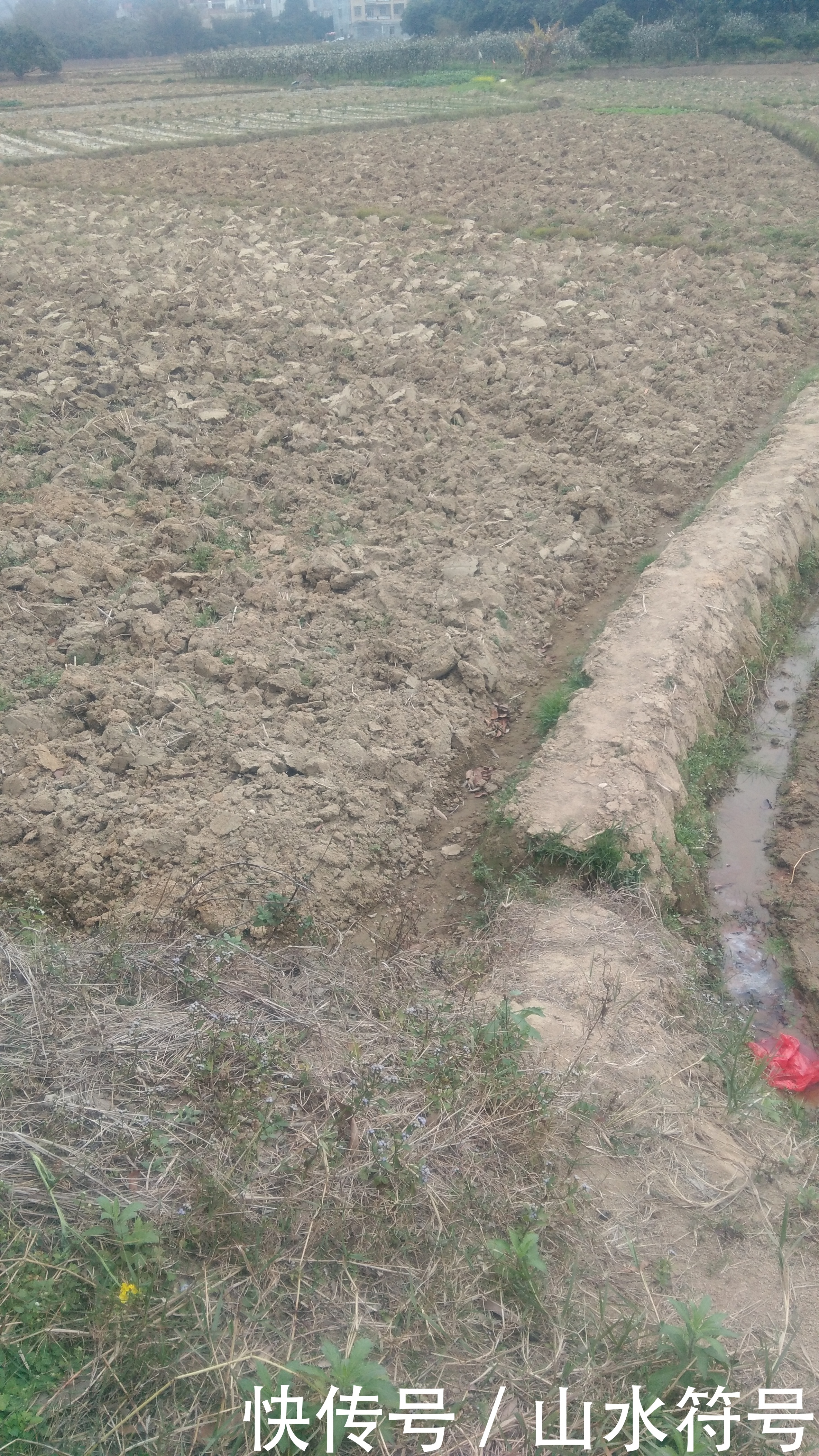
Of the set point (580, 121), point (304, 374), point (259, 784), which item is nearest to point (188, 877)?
point (259, 784)

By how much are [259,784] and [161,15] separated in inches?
2630

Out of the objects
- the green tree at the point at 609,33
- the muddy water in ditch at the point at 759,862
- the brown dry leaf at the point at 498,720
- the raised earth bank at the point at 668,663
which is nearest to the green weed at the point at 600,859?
the raised earth bank at the point at 668,663

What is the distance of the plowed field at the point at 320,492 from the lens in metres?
5.29

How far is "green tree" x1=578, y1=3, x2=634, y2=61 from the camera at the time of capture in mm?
35406

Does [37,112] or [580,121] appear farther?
[37,112]

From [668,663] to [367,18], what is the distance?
3544 inches

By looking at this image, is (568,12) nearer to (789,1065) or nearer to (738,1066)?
(789,1065)

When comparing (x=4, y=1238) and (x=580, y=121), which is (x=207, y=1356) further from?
(x=580, y=121)

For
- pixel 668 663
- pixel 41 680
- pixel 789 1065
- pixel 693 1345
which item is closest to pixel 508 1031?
pixel 693 1345

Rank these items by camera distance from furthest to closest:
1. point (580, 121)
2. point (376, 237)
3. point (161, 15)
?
point (161, 15)
point (580, 121)
point (376, 237)

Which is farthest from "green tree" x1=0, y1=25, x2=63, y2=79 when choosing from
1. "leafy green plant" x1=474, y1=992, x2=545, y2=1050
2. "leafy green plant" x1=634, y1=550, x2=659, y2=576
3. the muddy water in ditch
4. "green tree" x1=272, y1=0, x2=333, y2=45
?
"leafy green plant" x1=474, y1=992, x2=545, y2=1050

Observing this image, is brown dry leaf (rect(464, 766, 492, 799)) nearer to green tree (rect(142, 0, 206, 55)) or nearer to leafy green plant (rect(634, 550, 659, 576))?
leafy green plant (rect(634, 550, 659, 576))

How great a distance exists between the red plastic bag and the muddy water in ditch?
12 centimetres

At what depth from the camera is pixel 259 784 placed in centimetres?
531
